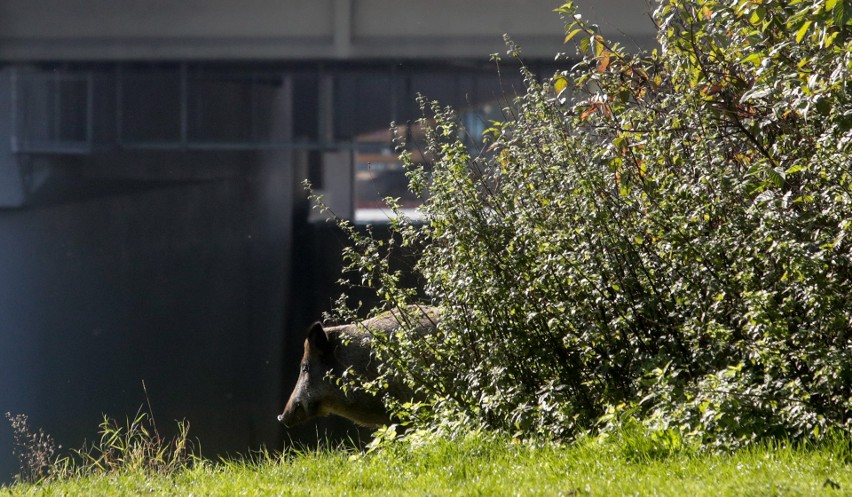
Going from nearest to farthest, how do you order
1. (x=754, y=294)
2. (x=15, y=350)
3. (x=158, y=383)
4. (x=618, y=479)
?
(x=618, y=479) → (x=754, y=294) → (x=158, y=383) → (x=15, y=350)

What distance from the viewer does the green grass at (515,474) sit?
14.0ft

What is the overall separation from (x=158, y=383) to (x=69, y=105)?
6.80m

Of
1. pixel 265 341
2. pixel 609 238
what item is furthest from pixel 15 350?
pixel 609 238

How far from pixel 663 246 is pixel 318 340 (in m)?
3.95

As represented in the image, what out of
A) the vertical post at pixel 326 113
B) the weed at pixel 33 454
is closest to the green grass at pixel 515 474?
the weed at pixel 33 454

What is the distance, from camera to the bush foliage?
15.7ft

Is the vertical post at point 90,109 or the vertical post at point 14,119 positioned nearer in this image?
the vertical post at point 14,119

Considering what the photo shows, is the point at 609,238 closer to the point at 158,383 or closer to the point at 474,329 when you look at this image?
the point at 474,329

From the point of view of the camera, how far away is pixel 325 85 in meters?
19.1

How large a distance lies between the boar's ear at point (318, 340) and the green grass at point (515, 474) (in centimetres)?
213

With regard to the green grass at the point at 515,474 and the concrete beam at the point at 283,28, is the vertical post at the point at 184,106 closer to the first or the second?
the concrete beam at the point at 283,28

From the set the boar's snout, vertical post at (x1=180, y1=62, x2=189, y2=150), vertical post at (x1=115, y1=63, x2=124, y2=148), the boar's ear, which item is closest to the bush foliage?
the boar's ear

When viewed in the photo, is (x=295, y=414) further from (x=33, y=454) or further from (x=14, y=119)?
(x=14, y=119)

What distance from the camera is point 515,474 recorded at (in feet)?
16.0
